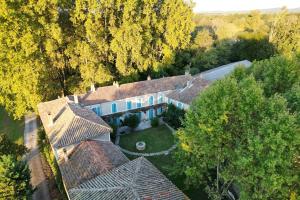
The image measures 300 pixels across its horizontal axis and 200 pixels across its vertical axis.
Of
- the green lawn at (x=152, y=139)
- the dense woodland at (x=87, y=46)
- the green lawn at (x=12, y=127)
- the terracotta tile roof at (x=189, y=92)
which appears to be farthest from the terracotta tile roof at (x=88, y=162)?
the dense woodland at (x=87, y=46)

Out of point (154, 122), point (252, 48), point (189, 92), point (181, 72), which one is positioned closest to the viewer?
point (189, 92)

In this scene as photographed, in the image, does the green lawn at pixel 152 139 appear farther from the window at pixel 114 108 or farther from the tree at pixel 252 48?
the tree at pixel 252 48

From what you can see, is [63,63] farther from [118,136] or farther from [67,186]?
[67,186]

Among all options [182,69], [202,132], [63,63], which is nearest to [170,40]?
[182,69]

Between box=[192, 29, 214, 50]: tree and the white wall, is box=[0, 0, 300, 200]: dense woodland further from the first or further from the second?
the white wall

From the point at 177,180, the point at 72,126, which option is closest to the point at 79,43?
the point at 72,126

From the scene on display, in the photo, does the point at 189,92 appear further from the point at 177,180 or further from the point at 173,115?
the point at 177,180

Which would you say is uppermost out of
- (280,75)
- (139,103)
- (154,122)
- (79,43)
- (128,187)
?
(79,43)
